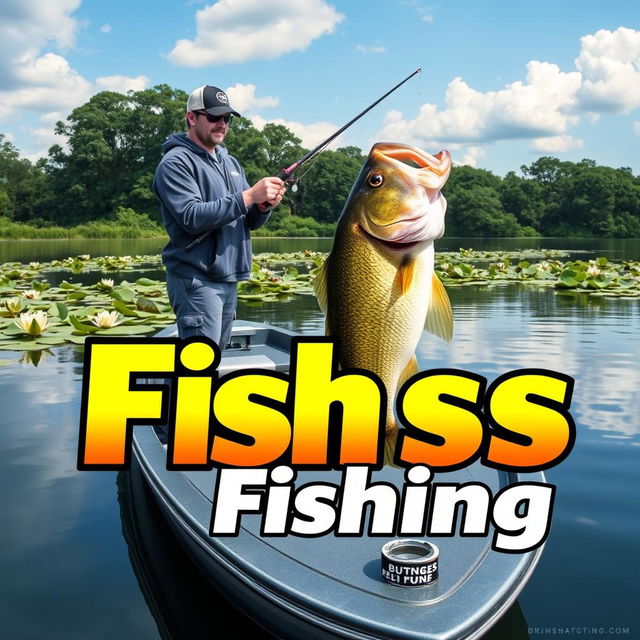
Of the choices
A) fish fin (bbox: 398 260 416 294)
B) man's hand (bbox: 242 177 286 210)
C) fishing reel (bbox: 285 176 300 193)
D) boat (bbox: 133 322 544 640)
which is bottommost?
boat (bbox: 133 322 544 640)

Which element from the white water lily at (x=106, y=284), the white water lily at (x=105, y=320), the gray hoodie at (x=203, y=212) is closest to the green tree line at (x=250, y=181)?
the white water lily at (x=106, y=284)

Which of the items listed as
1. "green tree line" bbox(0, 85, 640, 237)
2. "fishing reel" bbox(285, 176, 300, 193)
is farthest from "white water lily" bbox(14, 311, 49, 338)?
"green tree line" bbox(0, 85, 640, 237)

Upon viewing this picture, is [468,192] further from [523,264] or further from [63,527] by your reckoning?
[63,527]

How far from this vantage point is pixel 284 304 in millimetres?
13109

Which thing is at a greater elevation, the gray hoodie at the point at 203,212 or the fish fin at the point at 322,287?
the gray hoodie at the point at 203,212

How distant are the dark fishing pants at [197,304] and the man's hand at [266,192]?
0.74 meters

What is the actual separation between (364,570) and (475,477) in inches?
43.2

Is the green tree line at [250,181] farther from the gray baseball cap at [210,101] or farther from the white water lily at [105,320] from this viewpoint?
the gray baseball cap at [210,101]

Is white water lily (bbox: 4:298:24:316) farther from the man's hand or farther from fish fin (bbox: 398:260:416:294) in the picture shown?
fish fin (bbox: 398:260:416:294)

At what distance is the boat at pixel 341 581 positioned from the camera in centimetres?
228

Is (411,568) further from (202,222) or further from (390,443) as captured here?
(202,222)

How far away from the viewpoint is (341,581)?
8.27 ft

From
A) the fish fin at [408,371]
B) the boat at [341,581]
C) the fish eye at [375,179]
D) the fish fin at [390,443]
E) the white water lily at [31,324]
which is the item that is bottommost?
the boat at [341,581]

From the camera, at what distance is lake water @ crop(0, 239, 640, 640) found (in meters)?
3.15
